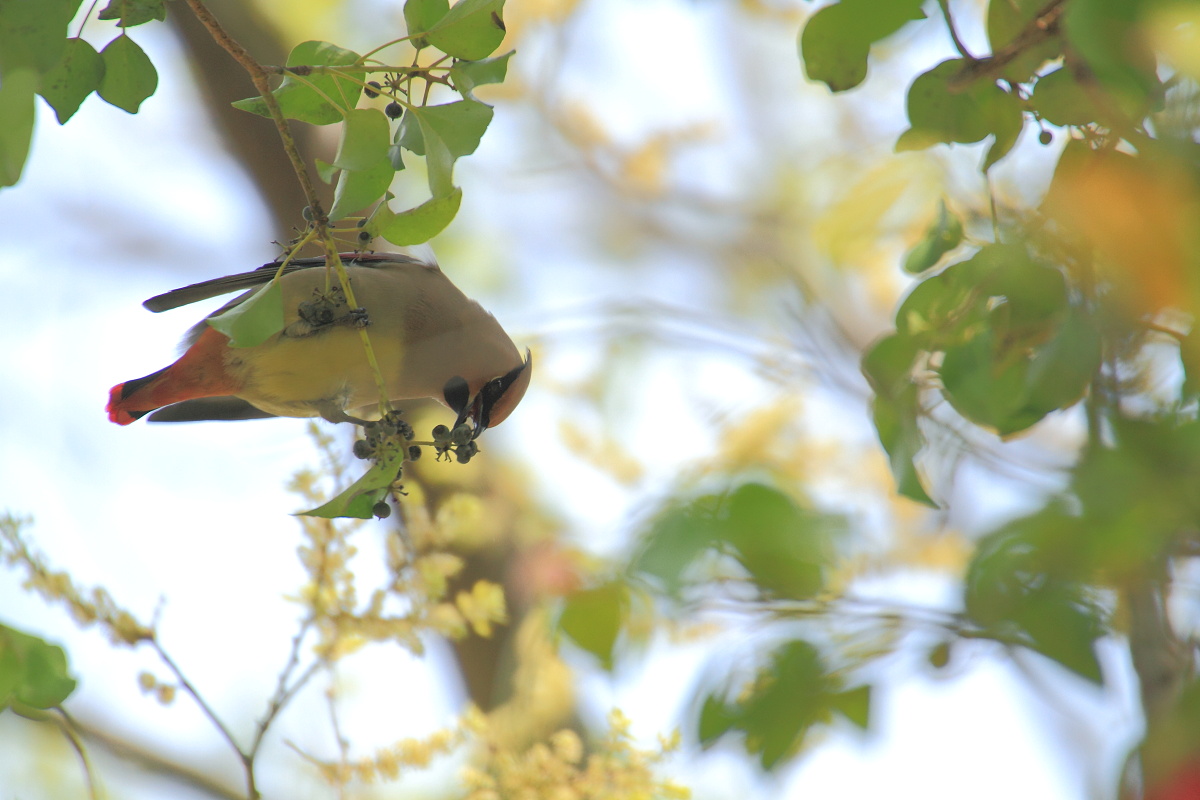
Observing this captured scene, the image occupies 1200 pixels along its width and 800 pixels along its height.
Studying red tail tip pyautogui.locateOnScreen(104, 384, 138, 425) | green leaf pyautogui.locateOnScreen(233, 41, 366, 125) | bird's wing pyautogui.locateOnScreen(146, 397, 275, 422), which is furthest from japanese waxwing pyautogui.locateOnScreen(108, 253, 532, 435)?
green leaf pyautogui.locateOnScreen(233, 41, 366, 125)

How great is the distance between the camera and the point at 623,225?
502cm

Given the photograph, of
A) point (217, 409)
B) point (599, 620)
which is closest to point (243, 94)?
point (217, 409)

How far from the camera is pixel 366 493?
1.16 m

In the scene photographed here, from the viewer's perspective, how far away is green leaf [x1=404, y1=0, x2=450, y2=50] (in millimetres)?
1121

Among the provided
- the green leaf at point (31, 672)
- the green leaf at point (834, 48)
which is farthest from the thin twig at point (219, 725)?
the green leaf at point (834, 48)

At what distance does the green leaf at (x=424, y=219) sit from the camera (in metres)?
1.12

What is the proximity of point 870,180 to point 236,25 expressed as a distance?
303 cm

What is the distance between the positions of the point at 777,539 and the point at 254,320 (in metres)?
0.60

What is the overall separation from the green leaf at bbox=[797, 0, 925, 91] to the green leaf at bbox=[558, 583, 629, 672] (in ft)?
1.74

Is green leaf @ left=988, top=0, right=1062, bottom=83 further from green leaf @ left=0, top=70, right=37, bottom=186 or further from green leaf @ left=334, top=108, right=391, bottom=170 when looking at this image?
green leaf @ left=0, top=70, right=37, bottom=186

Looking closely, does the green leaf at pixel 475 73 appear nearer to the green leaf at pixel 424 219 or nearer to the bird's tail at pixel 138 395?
the green leaf at pixel 424 219

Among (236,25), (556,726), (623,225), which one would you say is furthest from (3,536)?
(623,225)

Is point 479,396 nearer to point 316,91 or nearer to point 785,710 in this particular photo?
point 316,91

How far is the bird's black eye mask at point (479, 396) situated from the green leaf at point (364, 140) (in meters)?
1.29
